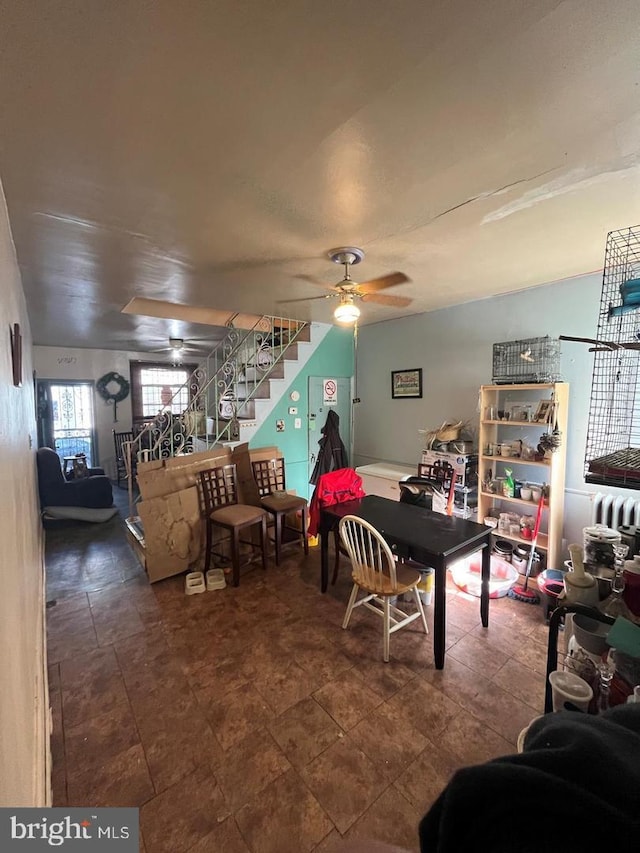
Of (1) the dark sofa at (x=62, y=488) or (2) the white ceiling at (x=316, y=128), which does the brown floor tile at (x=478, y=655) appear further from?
(1) the dark sofa at (x=62, y=488)

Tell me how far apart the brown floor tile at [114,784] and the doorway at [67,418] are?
598 cm

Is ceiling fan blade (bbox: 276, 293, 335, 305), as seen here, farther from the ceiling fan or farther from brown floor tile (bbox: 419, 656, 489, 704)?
brown floor tile (bbox: 419, 656, 489, 704)

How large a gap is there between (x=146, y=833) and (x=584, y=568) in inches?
81.0

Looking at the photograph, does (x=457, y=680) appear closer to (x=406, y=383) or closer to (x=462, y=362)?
(x=462, y=362)

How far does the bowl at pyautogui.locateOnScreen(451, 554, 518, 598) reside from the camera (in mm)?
2936

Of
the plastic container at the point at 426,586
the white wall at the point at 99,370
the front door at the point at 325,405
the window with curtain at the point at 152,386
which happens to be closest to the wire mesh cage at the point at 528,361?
the plastic container at the point at 426,586

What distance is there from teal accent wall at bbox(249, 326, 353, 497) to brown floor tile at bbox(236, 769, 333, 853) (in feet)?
10.4

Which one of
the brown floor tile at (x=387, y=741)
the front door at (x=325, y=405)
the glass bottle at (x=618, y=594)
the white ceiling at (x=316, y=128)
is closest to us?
the white ceiling at (x=316, y=128)

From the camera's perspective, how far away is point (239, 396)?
15.3 ft

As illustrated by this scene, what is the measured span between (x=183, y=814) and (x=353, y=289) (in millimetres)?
2869

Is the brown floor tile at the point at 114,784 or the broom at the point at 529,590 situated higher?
the broom at the point at 529,590

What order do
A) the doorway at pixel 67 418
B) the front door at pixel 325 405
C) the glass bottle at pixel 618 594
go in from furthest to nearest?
the doorway at pixel 67 418, the front door at pixel 325 405, the glass bottle at pixel 618 594

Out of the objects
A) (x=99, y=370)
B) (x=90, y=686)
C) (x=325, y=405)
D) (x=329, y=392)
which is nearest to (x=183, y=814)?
(x=90, y=686)

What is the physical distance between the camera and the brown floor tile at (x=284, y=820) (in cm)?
136
